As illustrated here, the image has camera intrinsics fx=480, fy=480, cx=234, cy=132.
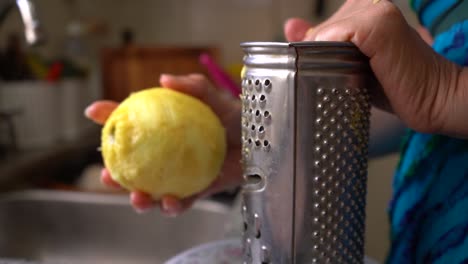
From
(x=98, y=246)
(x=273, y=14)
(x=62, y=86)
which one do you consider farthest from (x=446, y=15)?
(x=273, y=14)

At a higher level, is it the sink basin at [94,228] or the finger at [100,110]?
the finger at [100,110]

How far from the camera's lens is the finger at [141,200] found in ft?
1.52

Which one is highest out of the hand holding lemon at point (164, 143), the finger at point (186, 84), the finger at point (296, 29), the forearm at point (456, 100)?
the finger at point (296, 29)

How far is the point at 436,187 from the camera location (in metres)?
0.44

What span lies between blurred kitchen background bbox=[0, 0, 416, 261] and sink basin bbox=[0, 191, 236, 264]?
0.17 ft

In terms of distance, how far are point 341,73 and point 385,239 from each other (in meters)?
1.63

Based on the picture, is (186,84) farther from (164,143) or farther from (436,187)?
(436,187)

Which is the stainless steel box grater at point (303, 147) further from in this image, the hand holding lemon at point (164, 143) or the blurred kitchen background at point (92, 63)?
the blurred kitchen background at point (92, 63)

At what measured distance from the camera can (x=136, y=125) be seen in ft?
1.34

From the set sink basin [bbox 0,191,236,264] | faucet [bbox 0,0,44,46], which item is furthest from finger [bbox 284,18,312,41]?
sink basin [bbox 0,191,236,264]

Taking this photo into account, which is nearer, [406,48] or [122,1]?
[406,48]

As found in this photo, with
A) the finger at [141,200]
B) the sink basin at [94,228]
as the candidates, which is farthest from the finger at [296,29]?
the sink basin at [94,228]

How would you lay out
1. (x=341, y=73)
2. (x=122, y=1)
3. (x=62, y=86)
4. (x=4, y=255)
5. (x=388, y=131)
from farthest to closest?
1. (x=122, y=1)
2. (x=62, y=86)
3. (x=4, y=255)
4. (x=388, y=131)
5. (x=341, y=73)

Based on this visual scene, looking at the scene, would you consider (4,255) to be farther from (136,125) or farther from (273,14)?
(273,14)
